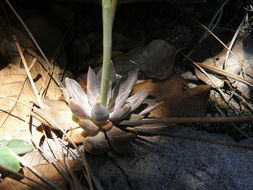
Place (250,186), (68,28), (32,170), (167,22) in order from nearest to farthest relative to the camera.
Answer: (32,170) < (250,186) < (68,28) < (167,22)

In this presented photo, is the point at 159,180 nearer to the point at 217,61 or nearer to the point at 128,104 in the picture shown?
the point at 128,104

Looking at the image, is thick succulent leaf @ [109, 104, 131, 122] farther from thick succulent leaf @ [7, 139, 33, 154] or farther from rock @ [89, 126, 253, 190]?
thick succulent leaf @ [7, 139, 33, 154]

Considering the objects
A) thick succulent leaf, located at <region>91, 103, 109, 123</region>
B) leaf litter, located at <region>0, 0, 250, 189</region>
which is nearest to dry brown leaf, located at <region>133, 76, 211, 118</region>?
leaf litter, located at <region>0, 0, 250, 189</region>

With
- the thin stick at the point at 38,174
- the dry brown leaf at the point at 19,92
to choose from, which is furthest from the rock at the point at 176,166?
the dry brown leaf at the point at 19,92

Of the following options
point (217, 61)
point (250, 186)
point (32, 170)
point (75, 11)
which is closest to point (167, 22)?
point (217, 61)

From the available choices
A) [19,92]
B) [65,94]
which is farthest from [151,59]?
[19,92]

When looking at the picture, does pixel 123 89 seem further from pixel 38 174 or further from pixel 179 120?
pixel 38 174

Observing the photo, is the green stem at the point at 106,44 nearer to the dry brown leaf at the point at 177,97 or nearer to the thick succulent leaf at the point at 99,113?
the thick succulent leaf at the point at 99,113
